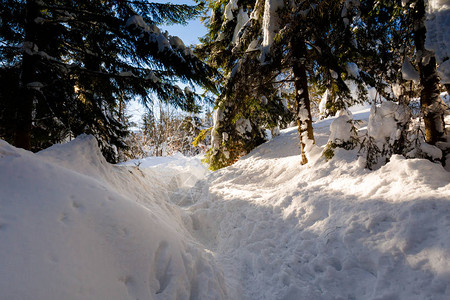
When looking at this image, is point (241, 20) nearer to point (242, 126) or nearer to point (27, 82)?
point (242, 126)

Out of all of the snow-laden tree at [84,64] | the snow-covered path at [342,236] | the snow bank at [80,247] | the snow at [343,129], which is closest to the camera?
the snow bank at [80,247]

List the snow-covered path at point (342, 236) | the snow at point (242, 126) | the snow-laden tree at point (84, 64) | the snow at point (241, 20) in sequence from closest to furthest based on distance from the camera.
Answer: the snow-covered path at point (342, 236), the snow-laden tree at point (84, 64), the snow at point (241, 20), the snow at point (242, 126)

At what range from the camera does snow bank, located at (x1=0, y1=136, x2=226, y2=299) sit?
1450 mm

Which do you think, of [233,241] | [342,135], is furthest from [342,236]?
[342,135]

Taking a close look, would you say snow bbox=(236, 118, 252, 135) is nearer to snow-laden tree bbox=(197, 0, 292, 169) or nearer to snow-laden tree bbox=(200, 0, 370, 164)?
snow-laden tree bbox=(197, 0, 292, 169)

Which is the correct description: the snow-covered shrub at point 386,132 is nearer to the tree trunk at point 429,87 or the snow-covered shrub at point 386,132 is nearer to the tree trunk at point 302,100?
the tree trunk at point 429,87

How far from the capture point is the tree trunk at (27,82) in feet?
13.2

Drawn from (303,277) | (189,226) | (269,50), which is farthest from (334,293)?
(269,50)

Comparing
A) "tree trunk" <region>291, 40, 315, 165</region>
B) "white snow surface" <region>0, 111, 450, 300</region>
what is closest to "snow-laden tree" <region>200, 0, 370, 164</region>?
"tree trunk" <region>291, 40, 315, 165</region>

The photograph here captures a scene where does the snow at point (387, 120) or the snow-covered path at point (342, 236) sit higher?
the snow at point (387, 120)

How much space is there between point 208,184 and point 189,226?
272 cm

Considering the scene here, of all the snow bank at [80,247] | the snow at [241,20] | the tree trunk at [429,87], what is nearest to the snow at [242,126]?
the snow at [241,20]

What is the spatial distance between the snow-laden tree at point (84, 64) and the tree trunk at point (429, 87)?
384 cm

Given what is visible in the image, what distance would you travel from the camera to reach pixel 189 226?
4.93m
